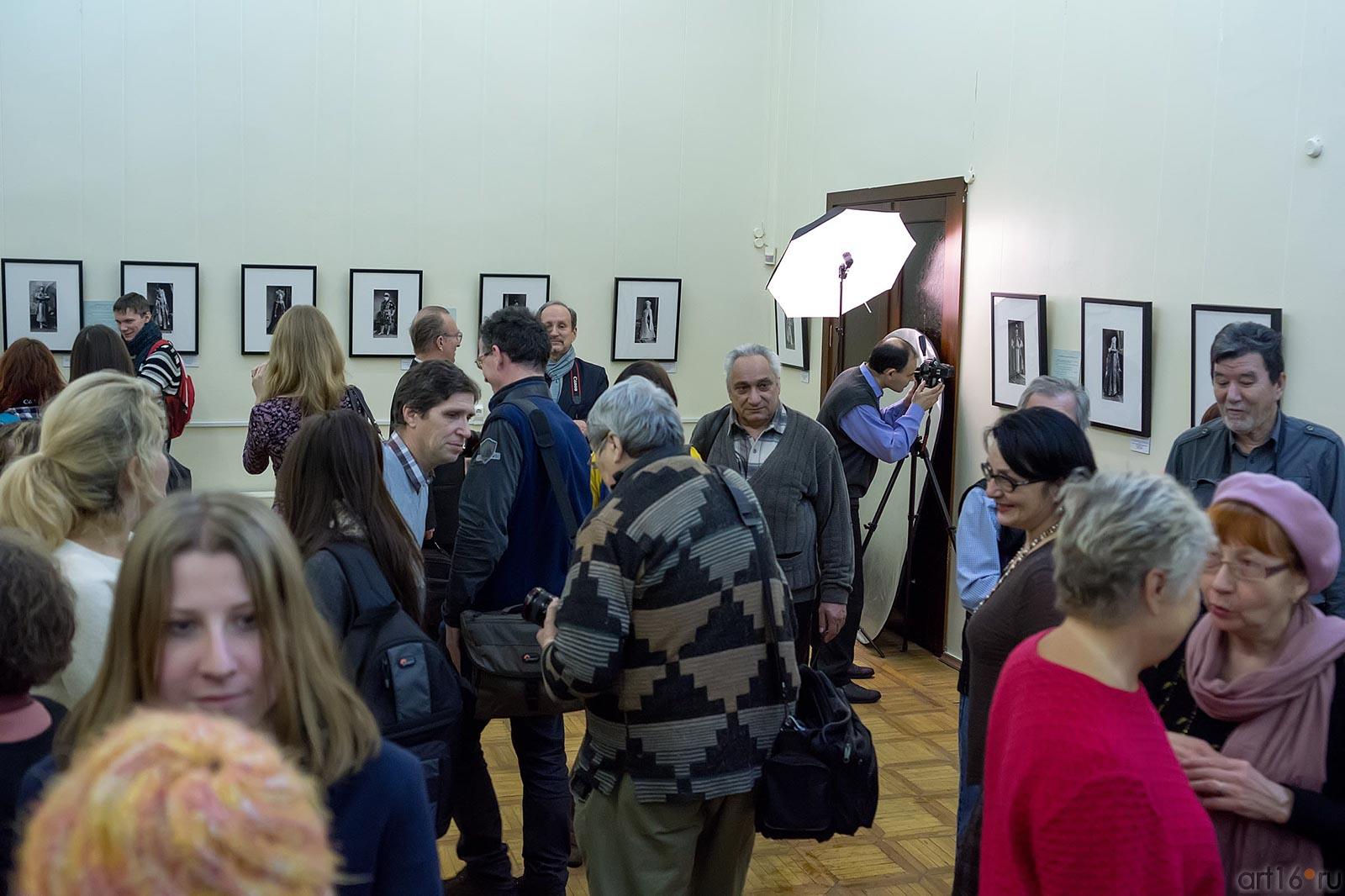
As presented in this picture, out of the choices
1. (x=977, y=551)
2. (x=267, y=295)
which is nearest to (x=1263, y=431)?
(x=977, y=551)

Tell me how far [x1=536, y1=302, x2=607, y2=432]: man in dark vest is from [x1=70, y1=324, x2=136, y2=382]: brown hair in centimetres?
218

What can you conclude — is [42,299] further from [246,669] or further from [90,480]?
[246,669]

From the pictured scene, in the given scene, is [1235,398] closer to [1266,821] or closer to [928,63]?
[1266,821]

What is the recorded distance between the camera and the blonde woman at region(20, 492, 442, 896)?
5.13 feet

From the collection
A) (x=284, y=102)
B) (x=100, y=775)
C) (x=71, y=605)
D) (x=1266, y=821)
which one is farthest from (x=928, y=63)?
(x=100, y=775)

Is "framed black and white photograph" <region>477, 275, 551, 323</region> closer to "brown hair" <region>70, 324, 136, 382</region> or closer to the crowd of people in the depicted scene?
"brown hair" <region>70, 324, 136, 382</region>

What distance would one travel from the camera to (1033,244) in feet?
22.3

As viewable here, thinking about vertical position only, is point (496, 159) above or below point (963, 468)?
above

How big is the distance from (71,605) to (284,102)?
24.9ft

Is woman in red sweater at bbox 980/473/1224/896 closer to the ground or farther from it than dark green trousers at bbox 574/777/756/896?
farther from it

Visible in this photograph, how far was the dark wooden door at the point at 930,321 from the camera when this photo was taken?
24.8 feet

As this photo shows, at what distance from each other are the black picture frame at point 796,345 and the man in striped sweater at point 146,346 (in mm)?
4307

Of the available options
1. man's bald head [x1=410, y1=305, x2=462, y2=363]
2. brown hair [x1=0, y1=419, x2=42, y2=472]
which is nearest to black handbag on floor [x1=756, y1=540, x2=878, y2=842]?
brown hair [x1=0, y1=419, x2=42, y2=472]

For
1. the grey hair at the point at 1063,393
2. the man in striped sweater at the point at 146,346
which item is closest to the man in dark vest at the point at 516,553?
the grey hair at the point at 1063,393
